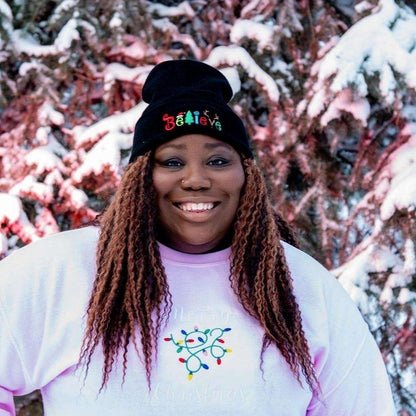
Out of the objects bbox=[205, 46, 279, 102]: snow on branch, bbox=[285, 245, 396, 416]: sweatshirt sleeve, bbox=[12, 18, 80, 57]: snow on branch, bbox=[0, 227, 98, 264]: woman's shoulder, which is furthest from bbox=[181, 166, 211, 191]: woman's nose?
bbox=[12, 18, 80, 57]: snow on branch

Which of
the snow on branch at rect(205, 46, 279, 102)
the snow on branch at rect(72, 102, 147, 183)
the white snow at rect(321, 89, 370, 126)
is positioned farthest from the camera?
the snow on branch at rect(205, 46, 279, 102)

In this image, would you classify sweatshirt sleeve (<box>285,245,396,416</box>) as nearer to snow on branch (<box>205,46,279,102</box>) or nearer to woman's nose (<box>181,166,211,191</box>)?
woman's nose (<box>181,166,211,191</box>)

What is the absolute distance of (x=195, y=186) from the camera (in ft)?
6.20

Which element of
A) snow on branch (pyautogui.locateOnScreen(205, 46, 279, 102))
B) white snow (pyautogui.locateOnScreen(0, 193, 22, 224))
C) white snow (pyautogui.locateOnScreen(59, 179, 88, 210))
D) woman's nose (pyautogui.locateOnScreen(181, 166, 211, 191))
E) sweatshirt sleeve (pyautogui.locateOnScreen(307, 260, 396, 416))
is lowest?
sweatshirt sleeve (pyautogui.locateOnScreen(307, 260, 396, 416))

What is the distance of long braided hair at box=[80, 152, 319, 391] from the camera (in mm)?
1818

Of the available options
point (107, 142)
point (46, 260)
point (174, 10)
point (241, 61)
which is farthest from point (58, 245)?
point (174, 10)

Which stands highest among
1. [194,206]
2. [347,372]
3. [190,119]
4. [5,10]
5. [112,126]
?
[5,10]

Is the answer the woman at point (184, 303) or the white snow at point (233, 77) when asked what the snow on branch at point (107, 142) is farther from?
the woman at point (184, 303)

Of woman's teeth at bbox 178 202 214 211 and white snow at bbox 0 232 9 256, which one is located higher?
white snow at bbox 0 232 9 256

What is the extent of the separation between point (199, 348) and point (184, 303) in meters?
0.14

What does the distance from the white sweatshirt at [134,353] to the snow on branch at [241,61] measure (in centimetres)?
147

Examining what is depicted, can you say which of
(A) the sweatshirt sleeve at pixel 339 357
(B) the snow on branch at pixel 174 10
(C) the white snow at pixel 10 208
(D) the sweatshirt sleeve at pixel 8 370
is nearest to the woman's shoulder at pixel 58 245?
(D) the sweatshirt sleeve at pixel 8 370

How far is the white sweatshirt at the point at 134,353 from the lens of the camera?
1787 millimetres

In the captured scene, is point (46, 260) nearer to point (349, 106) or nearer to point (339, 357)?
point (339, 357)
